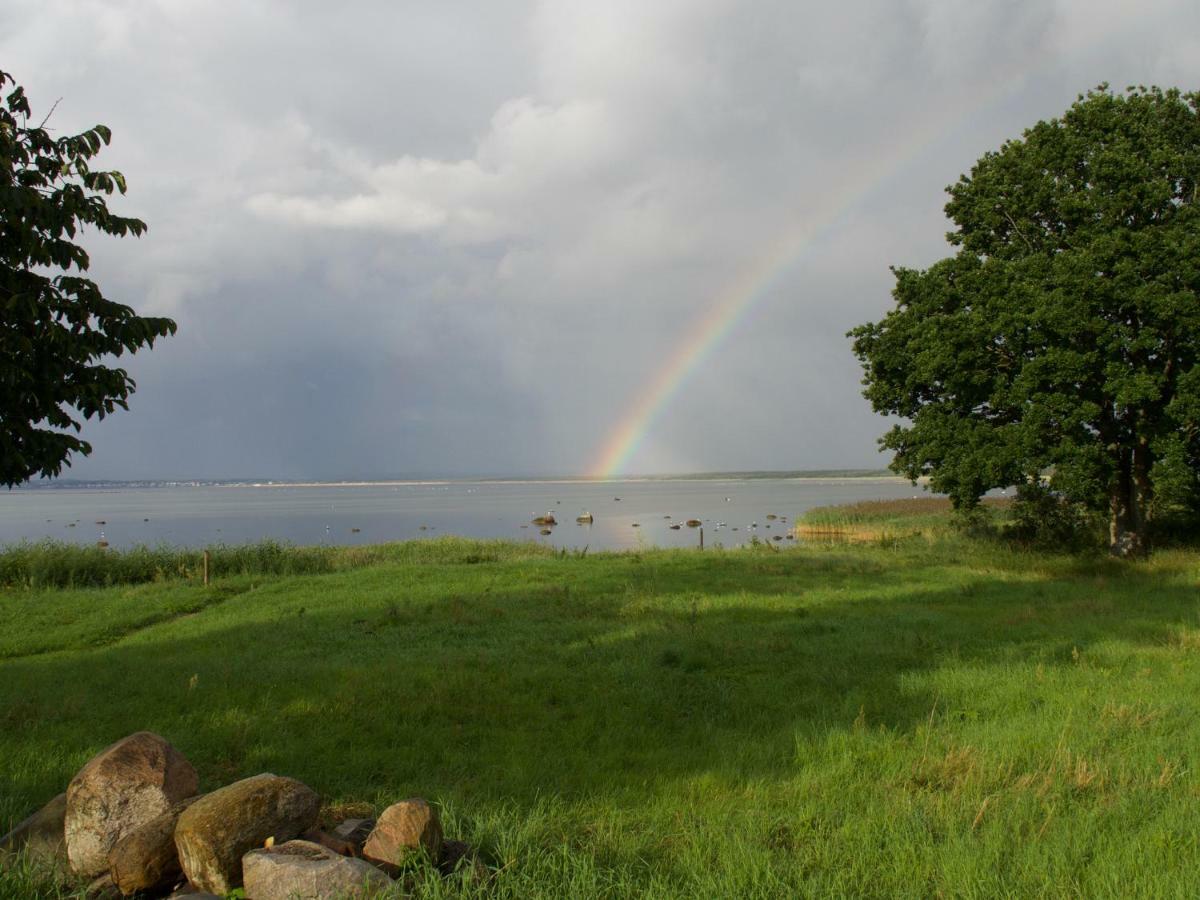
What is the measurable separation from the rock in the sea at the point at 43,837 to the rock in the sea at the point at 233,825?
0.92 meters

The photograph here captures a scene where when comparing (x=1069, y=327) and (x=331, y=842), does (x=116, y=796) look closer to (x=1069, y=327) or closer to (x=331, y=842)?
(x=331, y=842)

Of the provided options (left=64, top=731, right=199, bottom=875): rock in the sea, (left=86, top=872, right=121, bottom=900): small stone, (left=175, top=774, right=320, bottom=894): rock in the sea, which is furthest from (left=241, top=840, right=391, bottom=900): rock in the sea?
(left=64, top=731, right=199, bottom=875): rock in the sea

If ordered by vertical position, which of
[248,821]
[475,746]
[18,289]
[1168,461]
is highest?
[18,289]

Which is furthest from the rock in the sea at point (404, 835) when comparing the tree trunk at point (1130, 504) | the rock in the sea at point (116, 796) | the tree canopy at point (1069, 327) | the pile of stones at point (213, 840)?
the tree trunk at point (1130, 504)

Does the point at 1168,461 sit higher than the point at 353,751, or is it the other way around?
the point at 1168,461

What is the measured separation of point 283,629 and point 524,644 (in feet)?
16.0

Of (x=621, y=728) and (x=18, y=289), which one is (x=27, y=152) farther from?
(x=621, y=728)

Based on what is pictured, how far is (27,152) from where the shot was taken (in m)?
8.62

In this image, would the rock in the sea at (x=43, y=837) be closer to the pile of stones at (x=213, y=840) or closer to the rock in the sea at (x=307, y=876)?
the pile of stones at (x=213, y=840)

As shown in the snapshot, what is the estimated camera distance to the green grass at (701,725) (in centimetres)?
508

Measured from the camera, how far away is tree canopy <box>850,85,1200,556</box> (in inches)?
807

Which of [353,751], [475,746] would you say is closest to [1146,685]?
[475,746]

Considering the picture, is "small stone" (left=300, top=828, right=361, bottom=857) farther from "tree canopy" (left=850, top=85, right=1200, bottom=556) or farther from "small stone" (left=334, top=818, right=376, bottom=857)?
"tree canopy" (left=850, top=85, right=1200, bottom=556)

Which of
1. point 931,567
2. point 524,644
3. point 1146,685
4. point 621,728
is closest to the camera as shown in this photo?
point 621,728
